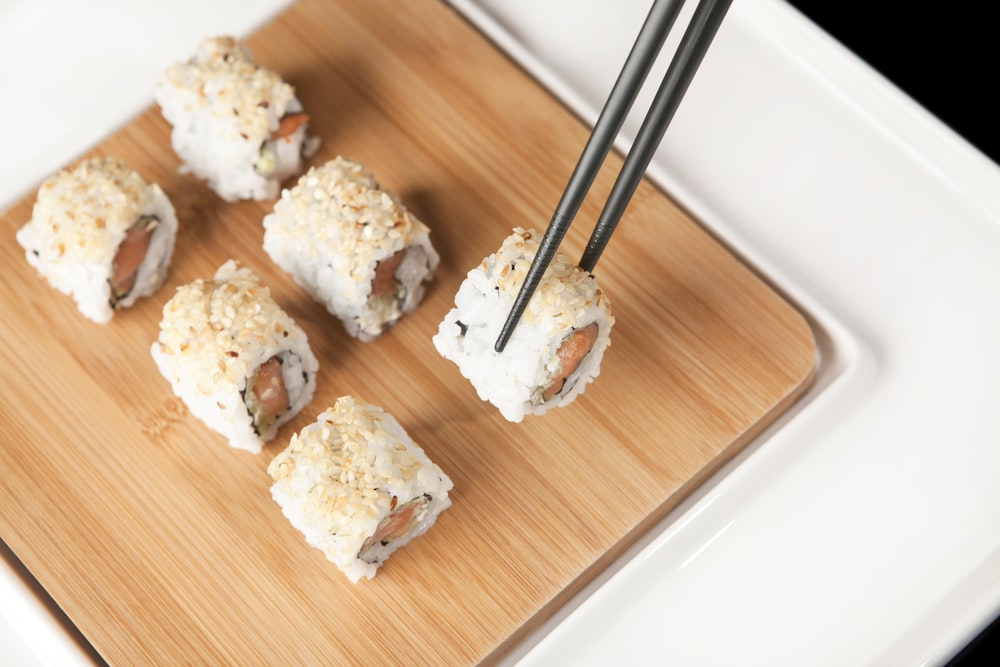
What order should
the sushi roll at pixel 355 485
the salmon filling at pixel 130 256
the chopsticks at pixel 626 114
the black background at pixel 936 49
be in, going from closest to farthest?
1. the chopsticks at pixel 626 114
2. the sushi roll at pixel 355 485
3. the salmon filling at pixel 130 256
4. the black background at pixel 936 49

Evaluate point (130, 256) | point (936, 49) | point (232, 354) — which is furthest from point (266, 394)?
point (936, 49)

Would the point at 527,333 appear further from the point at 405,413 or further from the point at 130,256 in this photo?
the point at 130,256

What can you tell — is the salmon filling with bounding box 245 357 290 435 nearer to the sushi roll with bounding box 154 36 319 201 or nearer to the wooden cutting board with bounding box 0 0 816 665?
the wooden cutting board with bounding box 0 0 816 665

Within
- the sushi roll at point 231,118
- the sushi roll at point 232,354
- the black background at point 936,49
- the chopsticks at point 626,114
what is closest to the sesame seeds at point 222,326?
the sushi roll at point 232,354

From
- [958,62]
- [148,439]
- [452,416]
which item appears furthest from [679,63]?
[958,62]

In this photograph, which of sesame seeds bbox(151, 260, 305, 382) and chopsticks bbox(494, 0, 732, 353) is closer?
chopsticks bbox(494, 0, 732, 353)

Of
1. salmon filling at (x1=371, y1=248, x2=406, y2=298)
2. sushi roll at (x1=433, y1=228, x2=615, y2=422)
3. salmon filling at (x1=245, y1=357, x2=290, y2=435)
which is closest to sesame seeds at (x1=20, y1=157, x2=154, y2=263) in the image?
salmon filling at (x1=245, y1=357, x2=290, y2=435)

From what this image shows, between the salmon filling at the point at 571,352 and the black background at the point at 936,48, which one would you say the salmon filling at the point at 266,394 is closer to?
the salmon filling at the point at 571,352
